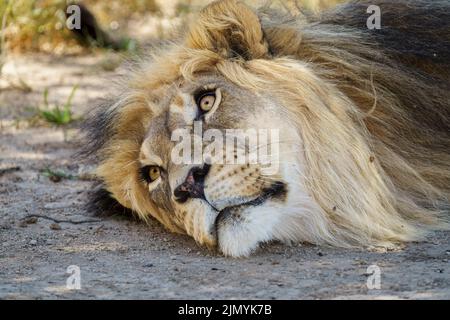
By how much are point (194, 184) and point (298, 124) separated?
646 millimetres

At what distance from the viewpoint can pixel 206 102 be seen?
5113 mm

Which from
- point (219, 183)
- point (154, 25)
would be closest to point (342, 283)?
point (219, 183)

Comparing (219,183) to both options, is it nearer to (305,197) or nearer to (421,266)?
(305,197)

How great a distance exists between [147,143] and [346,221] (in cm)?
118

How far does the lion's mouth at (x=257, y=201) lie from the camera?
15.8ft

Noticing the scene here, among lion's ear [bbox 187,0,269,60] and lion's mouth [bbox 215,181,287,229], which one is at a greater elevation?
lion's ear [bbox 187,0,269,60]

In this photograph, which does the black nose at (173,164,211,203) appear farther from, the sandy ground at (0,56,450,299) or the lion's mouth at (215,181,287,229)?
the sandy ground at (0,56,450,299)

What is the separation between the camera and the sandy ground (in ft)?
14.6

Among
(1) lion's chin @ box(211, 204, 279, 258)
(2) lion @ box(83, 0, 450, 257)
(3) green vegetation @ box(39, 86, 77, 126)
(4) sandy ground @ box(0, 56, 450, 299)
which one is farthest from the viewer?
(3) green vegetation @ box(39, 86, 77, 126)

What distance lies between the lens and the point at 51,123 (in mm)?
8492

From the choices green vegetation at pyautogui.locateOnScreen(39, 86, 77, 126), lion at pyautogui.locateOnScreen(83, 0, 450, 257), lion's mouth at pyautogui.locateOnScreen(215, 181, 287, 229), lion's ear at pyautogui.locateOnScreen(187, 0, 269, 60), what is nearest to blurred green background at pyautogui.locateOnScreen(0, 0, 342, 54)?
green vegetation at pyautogui.locateOnScreen(39, 86, 77, 126)

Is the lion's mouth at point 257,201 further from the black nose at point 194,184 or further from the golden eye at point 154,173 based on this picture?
the golden eye at point 154,173

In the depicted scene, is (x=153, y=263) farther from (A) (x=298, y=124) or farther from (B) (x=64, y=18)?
(B) (x=64, y=18)

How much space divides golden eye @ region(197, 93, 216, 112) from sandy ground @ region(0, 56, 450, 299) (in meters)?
0.78
